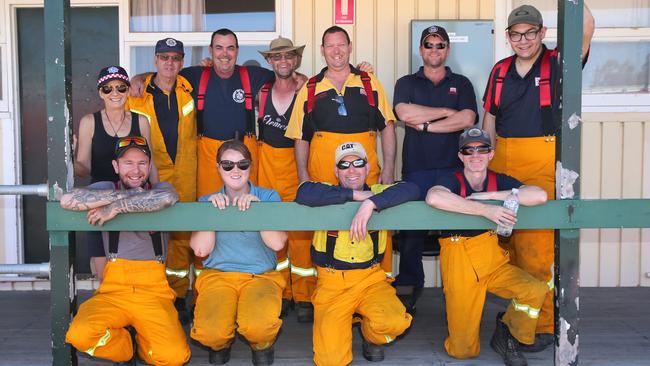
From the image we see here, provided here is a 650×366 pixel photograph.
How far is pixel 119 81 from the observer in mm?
4195

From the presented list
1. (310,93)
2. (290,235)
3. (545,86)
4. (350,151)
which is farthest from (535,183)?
(290,235)

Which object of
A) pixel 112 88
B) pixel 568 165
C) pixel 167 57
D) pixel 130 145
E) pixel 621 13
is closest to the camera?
pixel 568 165

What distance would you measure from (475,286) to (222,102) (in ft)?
7.64

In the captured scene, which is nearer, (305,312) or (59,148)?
(59,148)

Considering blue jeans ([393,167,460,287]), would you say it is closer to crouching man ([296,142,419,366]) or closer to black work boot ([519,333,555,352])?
crouching man ([296,142,419,366])

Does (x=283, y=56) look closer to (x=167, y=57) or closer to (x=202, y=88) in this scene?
(x=202, y=88)

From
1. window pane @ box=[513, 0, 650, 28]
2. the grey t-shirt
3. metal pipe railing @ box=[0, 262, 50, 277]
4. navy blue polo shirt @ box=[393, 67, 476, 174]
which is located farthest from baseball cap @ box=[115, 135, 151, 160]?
window pane @ box=[513, 0, 650, 28]

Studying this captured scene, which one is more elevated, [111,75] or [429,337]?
[111,75]

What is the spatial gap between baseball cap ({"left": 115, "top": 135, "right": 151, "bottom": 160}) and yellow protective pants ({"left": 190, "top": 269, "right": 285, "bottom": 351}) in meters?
0.90

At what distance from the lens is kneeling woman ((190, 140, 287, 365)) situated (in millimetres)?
3906

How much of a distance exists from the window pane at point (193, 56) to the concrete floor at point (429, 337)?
2.18 m

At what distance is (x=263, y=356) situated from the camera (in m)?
3.98

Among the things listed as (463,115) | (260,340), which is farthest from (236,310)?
(463,115)

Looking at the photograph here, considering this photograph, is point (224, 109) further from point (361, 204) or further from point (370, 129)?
point (361, 204)
